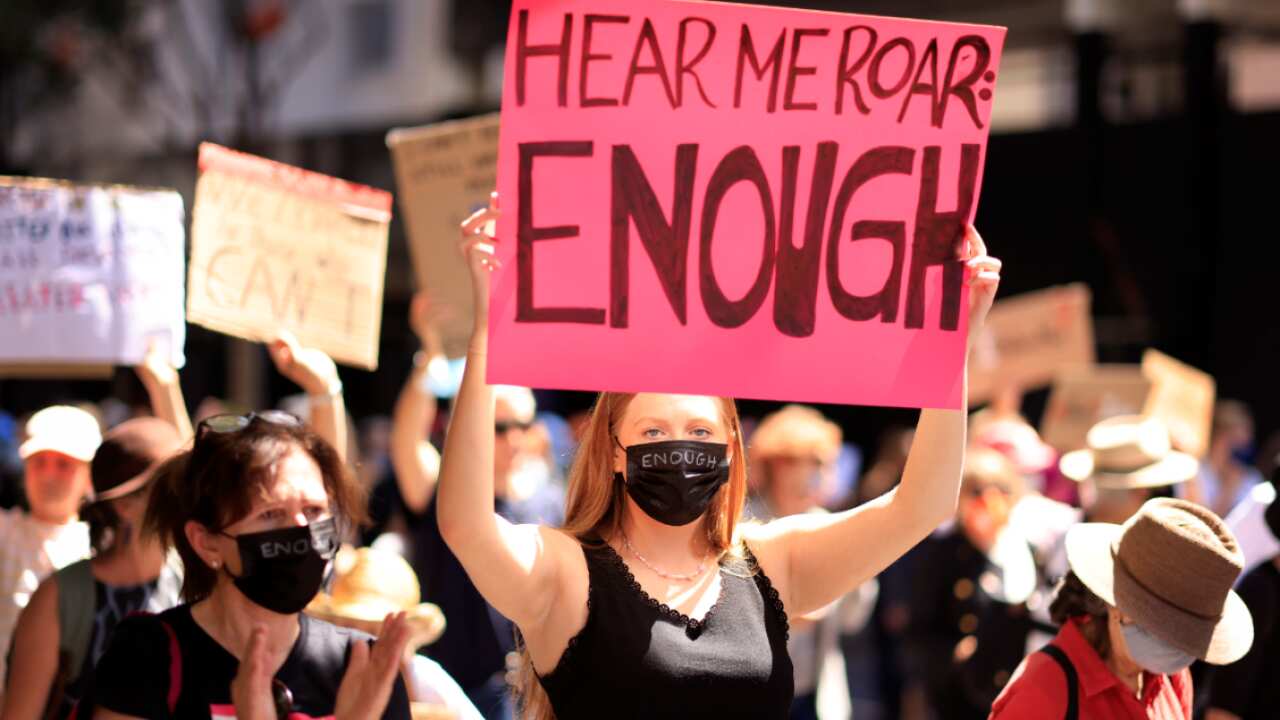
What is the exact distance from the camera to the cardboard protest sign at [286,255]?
5.34 meters

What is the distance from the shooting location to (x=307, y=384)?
4.62 meters

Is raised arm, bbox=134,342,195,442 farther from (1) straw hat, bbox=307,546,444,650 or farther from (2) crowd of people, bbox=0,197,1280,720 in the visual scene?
(1) straw hat, bbox=307,546,444,650

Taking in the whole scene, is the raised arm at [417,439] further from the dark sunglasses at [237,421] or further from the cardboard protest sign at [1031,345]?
the cardboard protest sign at [1031,345]

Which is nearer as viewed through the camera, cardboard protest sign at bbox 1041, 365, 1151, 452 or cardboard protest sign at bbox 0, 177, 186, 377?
cardboard protest sign at bbox 0, 177, 186, 377

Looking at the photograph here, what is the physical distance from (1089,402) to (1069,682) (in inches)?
231

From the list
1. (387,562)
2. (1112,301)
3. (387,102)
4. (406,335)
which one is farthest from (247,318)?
(387,102)

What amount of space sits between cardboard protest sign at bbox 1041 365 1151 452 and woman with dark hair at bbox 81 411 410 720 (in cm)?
632

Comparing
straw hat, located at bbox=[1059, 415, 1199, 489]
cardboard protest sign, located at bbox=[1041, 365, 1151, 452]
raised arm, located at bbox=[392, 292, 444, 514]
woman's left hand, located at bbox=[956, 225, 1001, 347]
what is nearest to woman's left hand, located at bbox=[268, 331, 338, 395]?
raised arm, located at bbox=[392, 292, 444, 514]

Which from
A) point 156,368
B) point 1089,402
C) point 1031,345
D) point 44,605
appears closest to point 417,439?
point 156,368

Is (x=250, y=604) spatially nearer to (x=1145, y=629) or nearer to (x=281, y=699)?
(x=281, y=699)

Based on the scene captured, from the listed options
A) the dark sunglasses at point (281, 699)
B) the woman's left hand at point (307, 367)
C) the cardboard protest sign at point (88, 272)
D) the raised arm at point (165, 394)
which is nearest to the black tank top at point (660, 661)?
the dark sunglasses at point (281, 699)

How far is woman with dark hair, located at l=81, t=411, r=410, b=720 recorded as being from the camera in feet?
9.86

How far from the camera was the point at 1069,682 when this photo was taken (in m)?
3.45

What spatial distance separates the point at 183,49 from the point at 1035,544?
1981 cm
